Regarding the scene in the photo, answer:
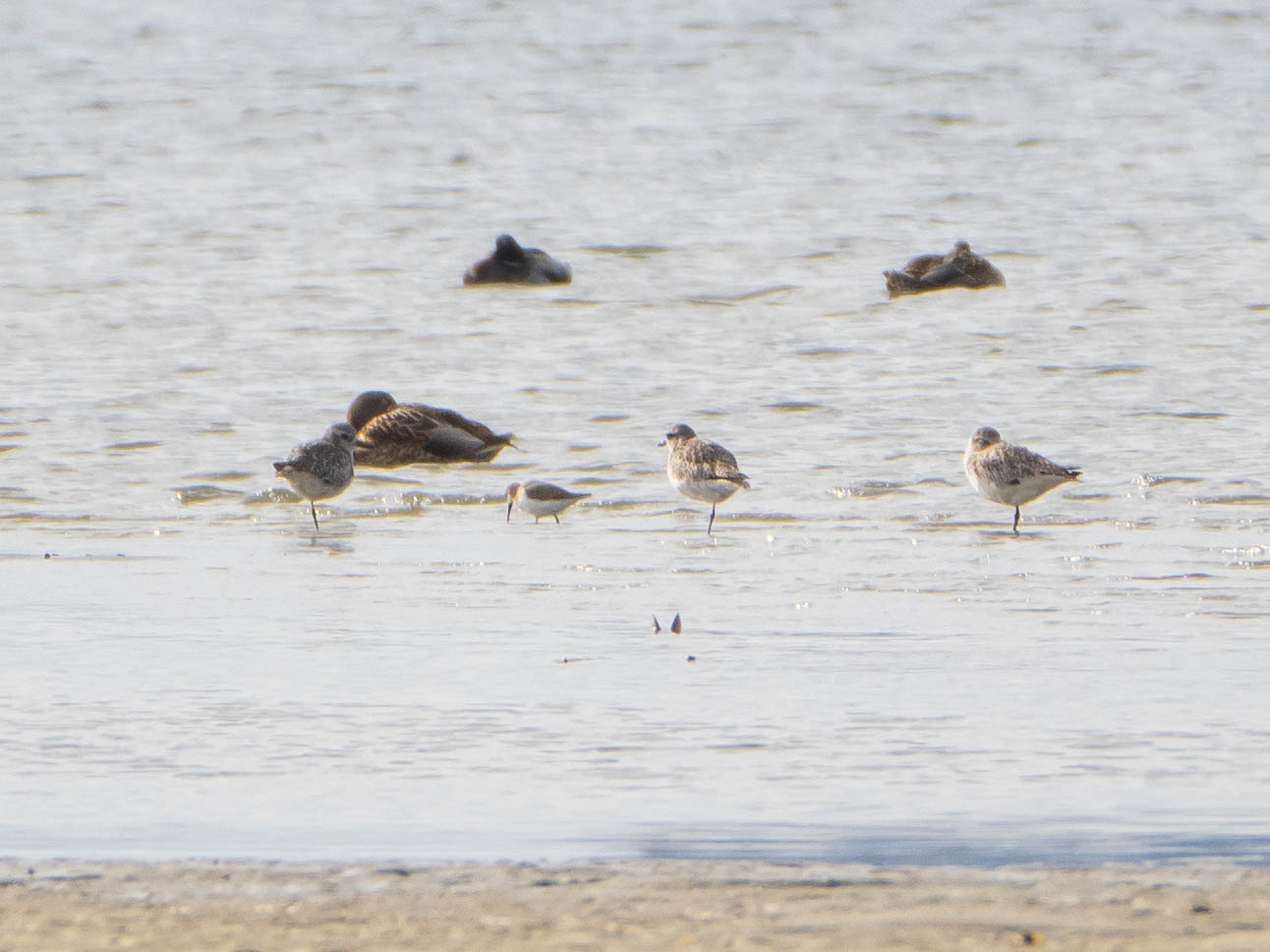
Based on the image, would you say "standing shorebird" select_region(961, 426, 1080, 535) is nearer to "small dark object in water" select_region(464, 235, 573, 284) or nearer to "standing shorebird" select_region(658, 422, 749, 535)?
"standing shorebird" select_region(658, 422, 749, 535)

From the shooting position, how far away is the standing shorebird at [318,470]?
12.0 meters

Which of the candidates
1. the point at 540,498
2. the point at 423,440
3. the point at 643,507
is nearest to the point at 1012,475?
the point at 643,507

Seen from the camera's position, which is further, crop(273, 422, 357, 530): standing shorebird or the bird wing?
crop(273, 422, 357, 530): standing shorebird

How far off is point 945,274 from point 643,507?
10130mm

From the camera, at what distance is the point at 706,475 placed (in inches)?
460

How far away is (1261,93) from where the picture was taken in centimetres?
4069

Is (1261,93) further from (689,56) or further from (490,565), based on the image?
(490,565)

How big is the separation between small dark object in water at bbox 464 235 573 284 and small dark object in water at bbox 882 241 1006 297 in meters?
3.24

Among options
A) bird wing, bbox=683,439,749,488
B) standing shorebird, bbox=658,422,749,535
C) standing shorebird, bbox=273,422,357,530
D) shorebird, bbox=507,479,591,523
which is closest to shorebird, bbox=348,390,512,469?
standing shorebird, bbox=273,422,357,530

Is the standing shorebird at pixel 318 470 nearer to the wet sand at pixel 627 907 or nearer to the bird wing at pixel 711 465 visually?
the bird wing at pixel 711 465

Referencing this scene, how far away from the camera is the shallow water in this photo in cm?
643

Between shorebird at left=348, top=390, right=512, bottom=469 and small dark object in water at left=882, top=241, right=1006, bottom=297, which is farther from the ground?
small dark object in water at left=882, top=241, right=1006, bottom=297

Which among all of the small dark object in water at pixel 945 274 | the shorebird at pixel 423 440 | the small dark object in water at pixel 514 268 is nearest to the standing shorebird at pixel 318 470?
the shorebird at pixel 423 440

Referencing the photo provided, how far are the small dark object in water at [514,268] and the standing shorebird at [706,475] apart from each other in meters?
10.7
